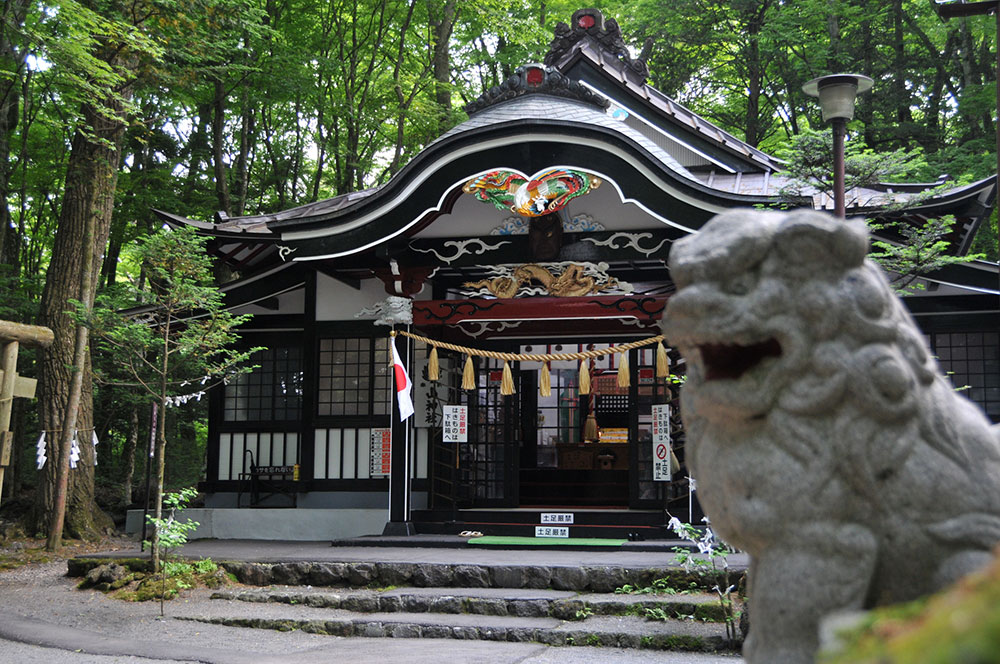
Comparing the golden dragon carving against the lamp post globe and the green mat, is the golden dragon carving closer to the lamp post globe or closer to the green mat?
the green mat

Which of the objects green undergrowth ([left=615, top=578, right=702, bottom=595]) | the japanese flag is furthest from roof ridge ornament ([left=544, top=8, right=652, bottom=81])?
green undergrowth ([left=615, top=578, right=702, bottom=595])

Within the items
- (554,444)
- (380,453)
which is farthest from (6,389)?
(554,444)

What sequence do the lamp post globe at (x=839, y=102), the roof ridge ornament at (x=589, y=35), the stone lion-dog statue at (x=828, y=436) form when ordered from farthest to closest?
the roof ridge ornament at (x=589, y=35), the lamp post globe at (x=839, y=102), the stone lion-dog statue at (x=828, y=436)

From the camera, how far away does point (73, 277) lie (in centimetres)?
1300

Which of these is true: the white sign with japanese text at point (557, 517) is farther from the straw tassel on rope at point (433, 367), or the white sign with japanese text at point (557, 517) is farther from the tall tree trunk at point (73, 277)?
the tall tree trunk at point (73, 277)

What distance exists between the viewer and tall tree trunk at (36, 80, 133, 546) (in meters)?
12.9

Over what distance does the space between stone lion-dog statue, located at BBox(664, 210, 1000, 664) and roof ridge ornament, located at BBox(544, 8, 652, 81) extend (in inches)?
533

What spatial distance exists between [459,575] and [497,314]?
12.6ft

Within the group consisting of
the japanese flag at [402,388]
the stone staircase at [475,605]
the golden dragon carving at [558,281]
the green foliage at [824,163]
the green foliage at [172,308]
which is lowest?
the stone staircase at [475,605]

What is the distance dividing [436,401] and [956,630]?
39.8 feet

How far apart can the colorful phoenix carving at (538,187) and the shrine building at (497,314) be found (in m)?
0.03

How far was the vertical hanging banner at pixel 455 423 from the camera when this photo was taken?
12320 millimetres

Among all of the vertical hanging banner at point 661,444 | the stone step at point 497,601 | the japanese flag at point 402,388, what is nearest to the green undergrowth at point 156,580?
the stone step at point 497,601

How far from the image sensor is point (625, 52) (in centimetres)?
Result: 1555
